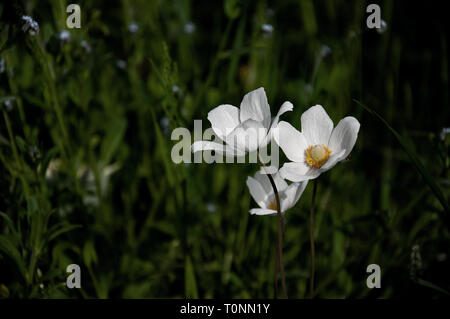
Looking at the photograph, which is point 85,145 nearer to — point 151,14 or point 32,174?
point 32,174

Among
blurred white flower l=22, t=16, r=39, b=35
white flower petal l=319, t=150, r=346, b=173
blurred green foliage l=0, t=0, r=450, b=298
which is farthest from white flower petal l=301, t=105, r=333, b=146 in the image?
blurred white flower l=22, t=16, r=39, b=35

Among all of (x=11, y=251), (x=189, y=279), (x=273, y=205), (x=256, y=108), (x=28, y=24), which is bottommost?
(x=189, y=279)

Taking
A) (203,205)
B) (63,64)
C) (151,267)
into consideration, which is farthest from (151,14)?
(151,267)

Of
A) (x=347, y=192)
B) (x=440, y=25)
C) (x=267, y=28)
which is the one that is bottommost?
(x=347, y=192)

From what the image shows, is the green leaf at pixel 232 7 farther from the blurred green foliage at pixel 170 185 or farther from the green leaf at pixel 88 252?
the green leaf at pixel 88 252

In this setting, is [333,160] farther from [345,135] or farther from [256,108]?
[256,108]

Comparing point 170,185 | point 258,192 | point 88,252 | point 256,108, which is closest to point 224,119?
point 256,108
